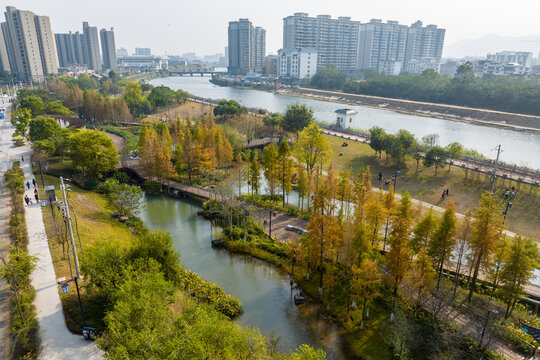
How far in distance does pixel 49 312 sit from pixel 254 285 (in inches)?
525

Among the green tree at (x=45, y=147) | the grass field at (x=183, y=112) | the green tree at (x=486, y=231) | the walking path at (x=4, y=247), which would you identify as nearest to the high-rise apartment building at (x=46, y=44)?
the grass field at (x=183, y=112)

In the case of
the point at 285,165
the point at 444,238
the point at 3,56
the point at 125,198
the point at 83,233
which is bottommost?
the point at 83,233

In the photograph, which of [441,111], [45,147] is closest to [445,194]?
[45,147]

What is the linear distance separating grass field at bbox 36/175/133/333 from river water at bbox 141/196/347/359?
4.42m

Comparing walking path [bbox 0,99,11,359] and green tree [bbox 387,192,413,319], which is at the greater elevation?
green tree [bbox 387,192,413,319]

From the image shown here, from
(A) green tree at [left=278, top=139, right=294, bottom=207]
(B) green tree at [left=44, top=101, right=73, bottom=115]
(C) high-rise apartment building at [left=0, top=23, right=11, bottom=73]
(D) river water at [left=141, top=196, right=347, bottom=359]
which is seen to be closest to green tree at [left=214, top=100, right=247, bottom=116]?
(B) green tree at [left=44, top=101, right=73, bottom=115]

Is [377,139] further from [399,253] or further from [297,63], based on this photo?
[297,63]

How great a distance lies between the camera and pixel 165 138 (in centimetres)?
5056

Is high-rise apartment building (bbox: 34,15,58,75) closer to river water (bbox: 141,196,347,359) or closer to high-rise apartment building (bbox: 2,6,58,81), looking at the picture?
high-rise apartment building (bbox: 2,6,58,81)

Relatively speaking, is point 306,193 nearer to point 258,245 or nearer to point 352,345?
point 258,245

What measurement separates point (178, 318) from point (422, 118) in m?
101

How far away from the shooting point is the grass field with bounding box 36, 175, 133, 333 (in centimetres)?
2121

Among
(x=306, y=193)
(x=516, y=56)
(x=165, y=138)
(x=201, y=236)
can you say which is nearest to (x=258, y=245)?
(x=201, y=236)

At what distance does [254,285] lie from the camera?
88.8 ft
